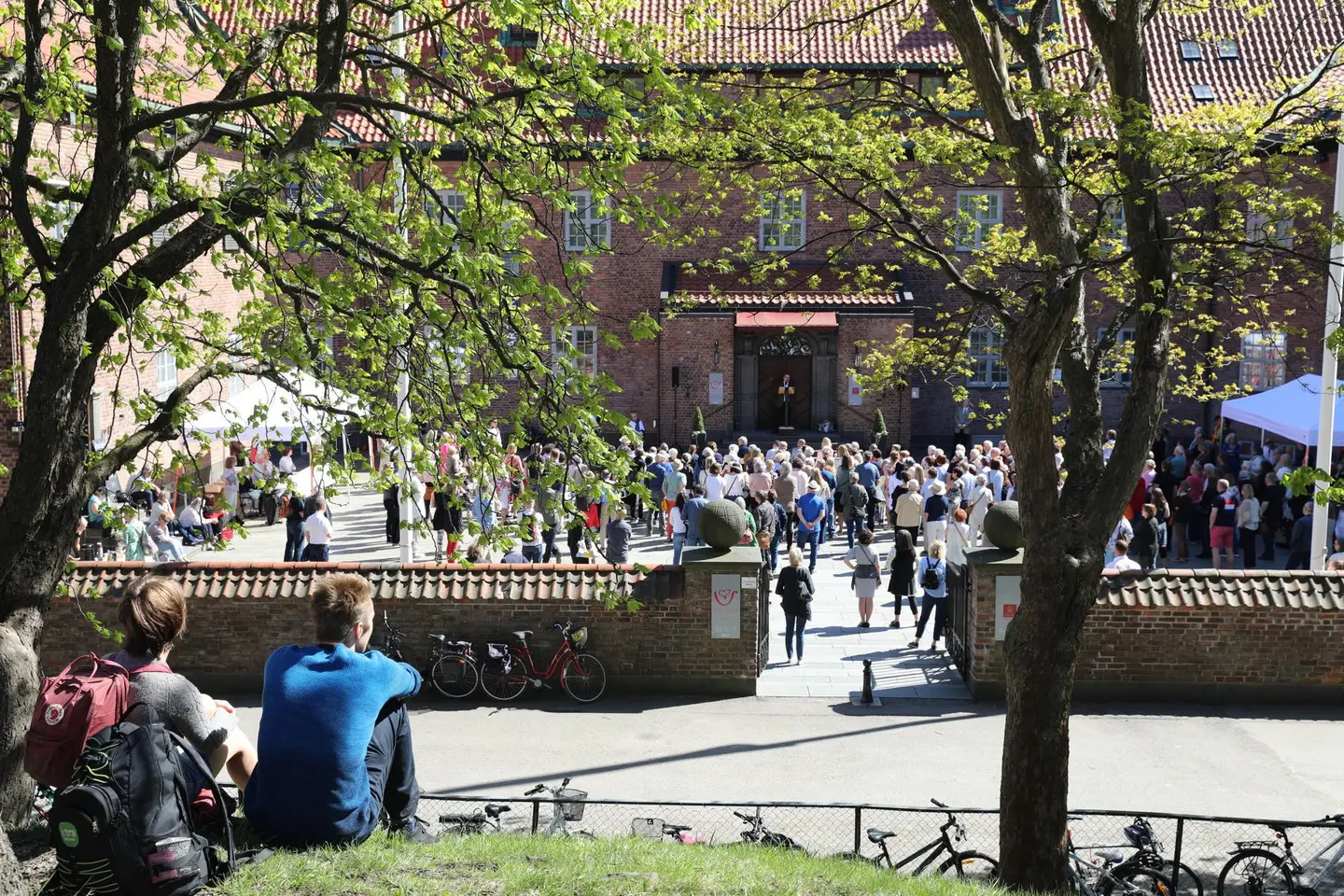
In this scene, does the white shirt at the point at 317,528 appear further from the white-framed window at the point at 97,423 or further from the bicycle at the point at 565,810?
the bicycle at the point at 565,810

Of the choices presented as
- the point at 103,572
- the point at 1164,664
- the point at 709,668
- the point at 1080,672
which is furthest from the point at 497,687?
the point at 1164,664

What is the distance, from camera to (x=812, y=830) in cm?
1068

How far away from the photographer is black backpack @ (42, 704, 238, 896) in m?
4.25

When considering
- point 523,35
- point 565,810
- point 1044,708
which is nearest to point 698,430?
point 523,35

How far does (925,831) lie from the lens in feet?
35.9

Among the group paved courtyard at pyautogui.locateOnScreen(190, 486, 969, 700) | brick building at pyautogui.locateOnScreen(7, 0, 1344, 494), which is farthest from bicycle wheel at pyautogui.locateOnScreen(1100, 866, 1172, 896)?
brick building at pyautogui.locateOnScreen(7, 0, 1344, 494)

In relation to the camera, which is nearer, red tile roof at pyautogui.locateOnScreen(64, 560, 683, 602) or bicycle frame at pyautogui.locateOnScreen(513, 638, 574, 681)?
bicycle frame at pyautogui.locateOnScreen(513, 638, 574, 681)

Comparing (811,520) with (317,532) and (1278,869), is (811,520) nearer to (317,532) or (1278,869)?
(317,532)

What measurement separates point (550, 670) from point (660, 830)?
5.64m

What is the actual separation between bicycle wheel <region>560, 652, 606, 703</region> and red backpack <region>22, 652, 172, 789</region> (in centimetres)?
1015

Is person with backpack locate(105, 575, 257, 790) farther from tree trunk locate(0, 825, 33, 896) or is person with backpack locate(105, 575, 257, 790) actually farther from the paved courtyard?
the paved courtyard

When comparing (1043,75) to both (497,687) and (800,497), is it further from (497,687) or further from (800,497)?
(800,497)

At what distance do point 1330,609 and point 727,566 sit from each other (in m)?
6.55

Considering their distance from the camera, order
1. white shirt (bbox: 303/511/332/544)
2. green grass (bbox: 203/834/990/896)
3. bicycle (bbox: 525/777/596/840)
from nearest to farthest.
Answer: green grass (bbox: 203/834/990/896) < bicycle (bbox: 525/777/596/840) < white shirt (bbox: 303/511/332/544)
